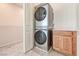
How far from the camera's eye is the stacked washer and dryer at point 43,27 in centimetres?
235

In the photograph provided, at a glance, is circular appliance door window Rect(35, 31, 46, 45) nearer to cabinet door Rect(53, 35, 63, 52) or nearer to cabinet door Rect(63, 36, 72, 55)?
cabinet door Rect(53, 35, 63, 52)

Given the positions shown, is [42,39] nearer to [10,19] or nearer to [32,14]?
[32,14]

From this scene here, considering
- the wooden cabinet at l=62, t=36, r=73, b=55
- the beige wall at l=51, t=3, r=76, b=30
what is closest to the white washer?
the beige wall at l=51, t=3, r=76, b=30

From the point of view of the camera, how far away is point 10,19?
3.13 meters

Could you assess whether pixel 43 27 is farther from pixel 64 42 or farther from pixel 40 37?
pixel 64 42

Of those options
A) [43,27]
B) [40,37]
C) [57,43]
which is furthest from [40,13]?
[57,43]

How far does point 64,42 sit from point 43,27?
61 centimetres

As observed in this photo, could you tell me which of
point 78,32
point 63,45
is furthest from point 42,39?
point 78,32

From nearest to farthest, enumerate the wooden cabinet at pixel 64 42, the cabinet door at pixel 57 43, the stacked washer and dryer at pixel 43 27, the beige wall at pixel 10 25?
the wooden cabinet at pixel 64 42
the cabinet door at pixel 57 43
the stacked washer and dryer at pixel 43 27
the beige wall at pixel 10 25

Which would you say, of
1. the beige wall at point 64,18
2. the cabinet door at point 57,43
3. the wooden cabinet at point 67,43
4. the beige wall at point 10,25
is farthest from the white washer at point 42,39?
the beige wall at point 10,25

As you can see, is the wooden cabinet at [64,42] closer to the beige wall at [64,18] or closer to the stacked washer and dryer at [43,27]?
the stacked washer and dryer at [43,27]

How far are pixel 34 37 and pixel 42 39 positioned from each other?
19 cm

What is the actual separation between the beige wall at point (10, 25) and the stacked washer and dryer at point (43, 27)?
0.66 m

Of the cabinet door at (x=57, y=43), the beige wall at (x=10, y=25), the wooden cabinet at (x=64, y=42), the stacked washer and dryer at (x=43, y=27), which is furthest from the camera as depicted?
the beige wall at (x=10, y=25)
